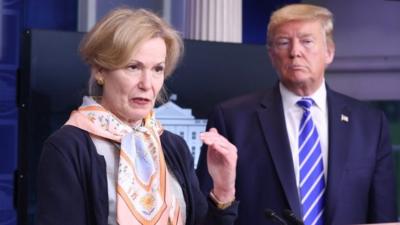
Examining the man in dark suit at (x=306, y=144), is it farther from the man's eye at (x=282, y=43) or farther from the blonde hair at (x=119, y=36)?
the blonde hair at (x=119, y=36)

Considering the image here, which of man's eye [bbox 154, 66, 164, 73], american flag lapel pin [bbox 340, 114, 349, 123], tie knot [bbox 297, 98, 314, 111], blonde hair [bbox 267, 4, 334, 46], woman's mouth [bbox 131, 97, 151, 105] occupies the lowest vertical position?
american flag lapel pin [bbox 340, 114, 349, 123]

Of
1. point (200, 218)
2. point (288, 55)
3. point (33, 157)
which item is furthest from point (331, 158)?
point (33, 157)

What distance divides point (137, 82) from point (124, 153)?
0.16 metres

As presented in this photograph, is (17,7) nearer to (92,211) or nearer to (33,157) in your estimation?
(33,157)

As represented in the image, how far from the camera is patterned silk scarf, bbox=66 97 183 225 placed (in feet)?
5.32

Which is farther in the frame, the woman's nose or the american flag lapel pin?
the american flag lapel pin

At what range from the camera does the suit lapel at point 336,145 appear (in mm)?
2275

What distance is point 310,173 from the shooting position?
2.30m

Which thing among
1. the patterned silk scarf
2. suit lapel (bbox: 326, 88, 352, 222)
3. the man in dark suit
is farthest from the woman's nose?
suit lapel (bbox: 326, 88, 352, 222)

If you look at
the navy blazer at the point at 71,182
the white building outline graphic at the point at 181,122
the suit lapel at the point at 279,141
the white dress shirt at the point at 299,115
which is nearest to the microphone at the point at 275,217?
the navy blazer at the point at 71,182

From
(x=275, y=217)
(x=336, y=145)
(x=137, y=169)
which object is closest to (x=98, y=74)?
(x=137, y=169)

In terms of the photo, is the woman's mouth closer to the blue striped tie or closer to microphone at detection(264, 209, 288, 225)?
microphone at detection(264, 209, 288, 225)

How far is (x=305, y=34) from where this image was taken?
7.72 ft

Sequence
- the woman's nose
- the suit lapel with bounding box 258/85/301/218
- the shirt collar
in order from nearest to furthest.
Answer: the woman's nose, the suit lapel with bounding box 258/85/301/218, the shirt collar
